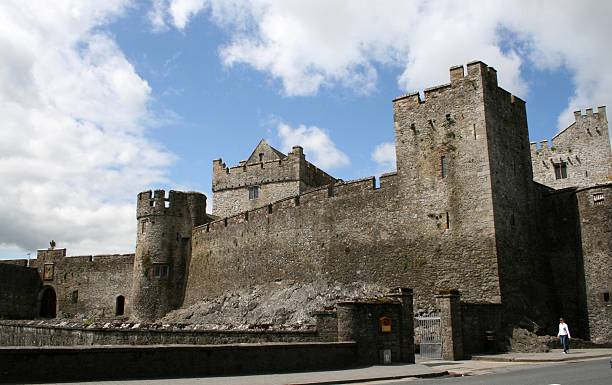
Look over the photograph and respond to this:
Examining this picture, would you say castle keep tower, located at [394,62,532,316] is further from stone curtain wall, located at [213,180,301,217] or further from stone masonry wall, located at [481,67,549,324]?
stone curtain wall, located at [213,180,301,217]

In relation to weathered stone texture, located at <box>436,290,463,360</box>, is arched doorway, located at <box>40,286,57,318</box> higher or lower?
higher

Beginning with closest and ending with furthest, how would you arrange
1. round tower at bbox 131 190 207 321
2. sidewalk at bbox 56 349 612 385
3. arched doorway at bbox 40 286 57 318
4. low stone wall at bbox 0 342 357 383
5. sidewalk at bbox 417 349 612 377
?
1. low stone wall at bbox 0 342 357 383
2. sidewalk at bbox 56 349 612 385
3. sidewalk at bbox 417 349 612 377
4. round tower at bbox 131 190 207 321
5. arched doorway at bbox 40 286 57 318

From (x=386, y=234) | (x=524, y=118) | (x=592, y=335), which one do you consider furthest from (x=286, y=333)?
(x=524, y=118)

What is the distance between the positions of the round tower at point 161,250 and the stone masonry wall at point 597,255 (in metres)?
23.1

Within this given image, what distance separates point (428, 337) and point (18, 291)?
34.0 meters

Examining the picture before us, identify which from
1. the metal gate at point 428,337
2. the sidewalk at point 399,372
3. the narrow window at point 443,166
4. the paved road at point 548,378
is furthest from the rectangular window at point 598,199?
the paved road at point 548,378

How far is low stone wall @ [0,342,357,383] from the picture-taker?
11.4m

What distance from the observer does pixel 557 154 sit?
41406 mm

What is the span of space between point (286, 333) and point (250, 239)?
49.0 ft

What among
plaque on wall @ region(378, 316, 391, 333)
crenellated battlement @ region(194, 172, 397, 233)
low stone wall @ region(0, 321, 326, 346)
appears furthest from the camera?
crenellated battlement @ region(194, 172, 397, 233)

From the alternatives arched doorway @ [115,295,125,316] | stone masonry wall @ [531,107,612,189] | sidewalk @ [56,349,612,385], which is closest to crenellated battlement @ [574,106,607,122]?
stone masonry wall @ [531,107,612,189]

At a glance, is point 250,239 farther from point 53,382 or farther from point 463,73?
point 53,382

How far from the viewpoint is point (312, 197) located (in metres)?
28.2

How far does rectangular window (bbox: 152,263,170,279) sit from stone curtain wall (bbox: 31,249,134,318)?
5298 millimetres
